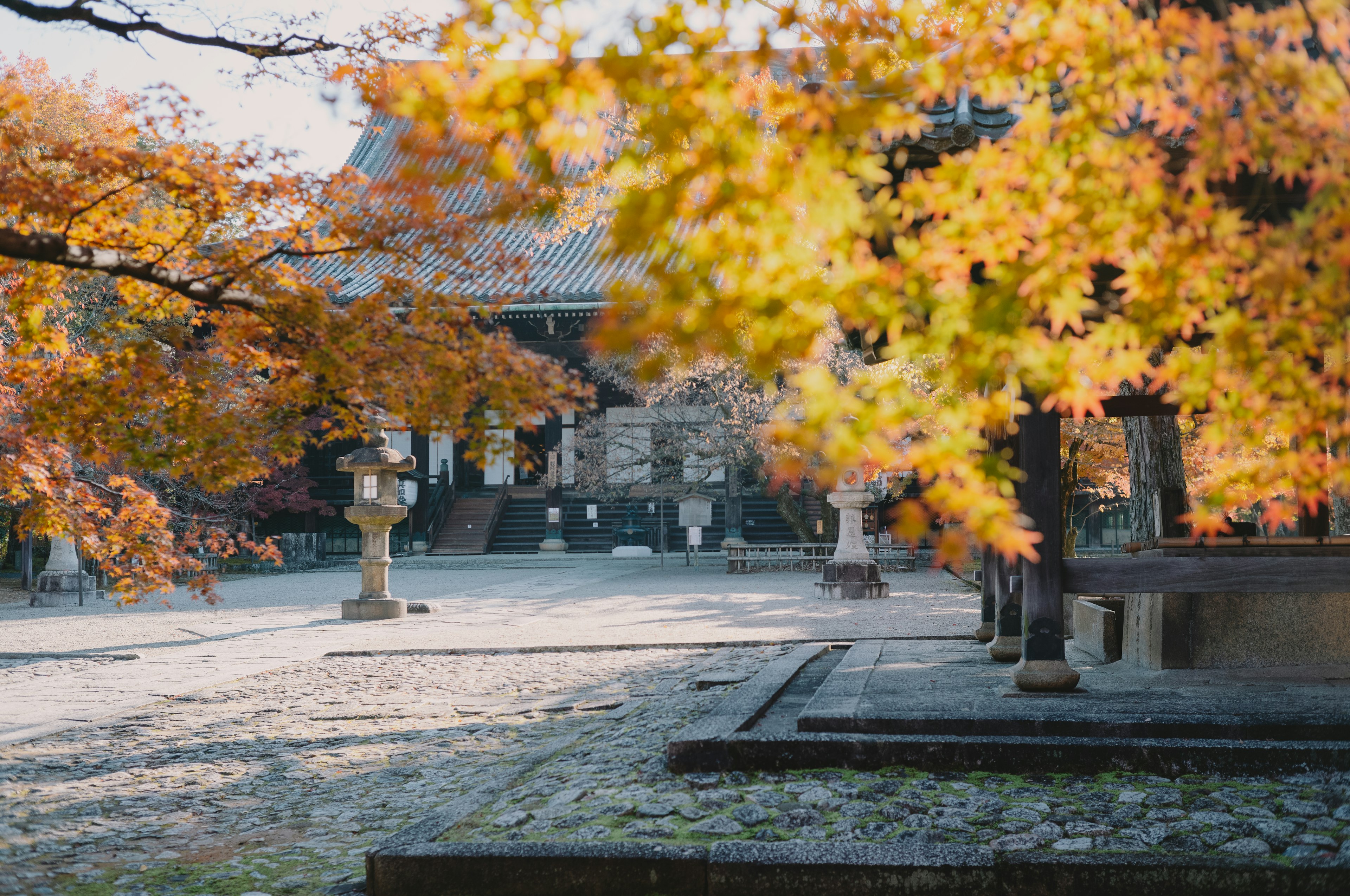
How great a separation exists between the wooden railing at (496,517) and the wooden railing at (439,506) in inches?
44.1

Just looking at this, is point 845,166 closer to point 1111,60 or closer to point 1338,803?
point 1111,60

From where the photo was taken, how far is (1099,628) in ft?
21.1

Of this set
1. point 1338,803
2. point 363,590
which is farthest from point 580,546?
point 1338,803

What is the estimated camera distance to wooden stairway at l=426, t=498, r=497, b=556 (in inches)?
950

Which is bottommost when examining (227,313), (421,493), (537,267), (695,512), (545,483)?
(695,512)

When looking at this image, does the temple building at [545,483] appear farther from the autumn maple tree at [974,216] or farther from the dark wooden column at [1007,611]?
the autumn maple tree at [974,216]

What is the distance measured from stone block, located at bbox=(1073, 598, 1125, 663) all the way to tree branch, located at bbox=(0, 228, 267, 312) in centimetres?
527

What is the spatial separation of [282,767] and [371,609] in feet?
24.1

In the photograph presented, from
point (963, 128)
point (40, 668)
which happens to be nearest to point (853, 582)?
point (40, 668)

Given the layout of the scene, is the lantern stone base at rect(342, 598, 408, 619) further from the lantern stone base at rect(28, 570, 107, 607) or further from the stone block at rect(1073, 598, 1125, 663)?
the stone block at rect(1073, 598, 1125, 663)

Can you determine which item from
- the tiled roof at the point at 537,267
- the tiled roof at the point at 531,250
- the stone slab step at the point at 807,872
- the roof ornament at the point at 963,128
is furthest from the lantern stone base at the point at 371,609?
the roof ornament at the point at 963,128

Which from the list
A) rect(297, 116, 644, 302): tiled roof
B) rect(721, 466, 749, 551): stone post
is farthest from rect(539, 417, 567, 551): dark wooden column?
rect(721, 466, 749, 551): stone post

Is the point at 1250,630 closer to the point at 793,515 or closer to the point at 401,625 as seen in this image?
the point at 401,625

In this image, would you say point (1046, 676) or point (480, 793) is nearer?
point (480, 793)
